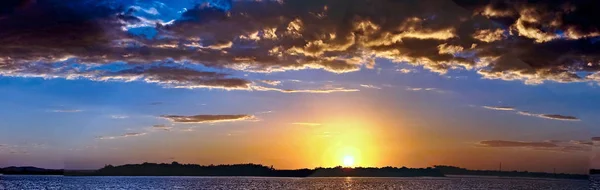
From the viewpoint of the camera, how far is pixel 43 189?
188 m

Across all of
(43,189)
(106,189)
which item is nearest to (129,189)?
(106,189)

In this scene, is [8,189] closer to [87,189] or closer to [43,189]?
[43,189]

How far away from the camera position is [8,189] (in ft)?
607

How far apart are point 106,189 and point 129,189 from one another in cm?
986

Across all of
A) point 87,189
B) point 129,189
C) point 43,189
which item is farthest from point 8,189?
point 129,189

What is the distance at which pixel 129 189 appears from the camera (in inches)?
7564

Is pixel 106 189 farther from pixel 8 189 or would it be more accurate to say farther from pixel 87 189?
pixel 8 189

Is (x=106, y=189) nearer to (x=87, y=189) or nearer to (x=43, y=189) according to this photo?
(x=87, y=189)

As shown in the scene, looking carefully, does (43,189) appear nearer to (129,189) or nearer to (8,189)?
(8,189)

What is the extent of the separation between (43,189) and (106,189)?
18.7 metres

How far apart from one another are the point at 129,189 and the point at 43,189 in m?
25.2

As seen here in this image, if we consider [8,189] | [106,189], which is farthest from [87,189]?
[8,189]

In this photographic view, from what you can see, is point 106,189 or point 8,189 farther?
point 106,189

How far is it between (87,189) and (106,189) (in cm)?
592
